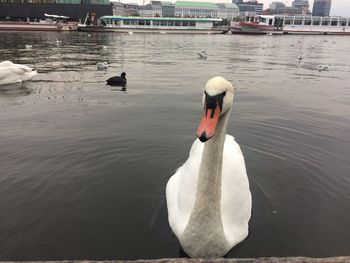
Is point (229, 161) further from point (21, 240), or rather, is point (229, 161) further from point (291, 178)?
point (21, 240)

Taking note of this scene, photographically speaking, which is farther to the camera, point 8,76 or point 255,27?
point 255,27

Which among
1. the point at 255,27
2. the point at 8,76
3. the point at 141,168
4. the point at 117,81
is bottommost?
the point at 141,168

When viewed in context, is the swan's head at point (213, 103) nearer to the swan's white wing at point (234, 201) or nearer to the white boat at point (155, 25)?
the swan's white wing at point (234, 201)

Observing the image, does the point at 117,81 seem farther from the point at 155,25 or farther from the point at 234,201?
the point at 155,25

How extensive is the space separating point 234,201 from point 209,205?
0.73m

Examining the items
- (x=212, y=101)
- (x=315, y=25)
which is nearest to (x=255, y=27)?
(x=315, y=25)

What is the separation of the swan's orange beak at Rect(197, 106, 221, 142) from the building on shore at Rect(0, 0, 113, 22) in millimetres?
113631

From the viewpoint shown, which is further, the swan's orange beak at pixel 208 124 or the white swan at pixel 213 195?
the white swan at pixel 213 195

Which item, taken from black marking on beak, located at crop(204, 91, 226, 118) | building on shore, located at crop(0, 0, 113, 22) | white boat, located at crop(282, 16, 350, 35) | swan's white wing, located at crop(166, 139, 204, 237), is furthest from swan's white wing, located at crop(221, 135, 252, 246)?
building on shore, located at crop(0, 0, 113, 22)

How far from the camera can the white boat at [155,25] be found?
91875 mm

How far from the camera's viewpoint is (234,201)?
4.56m

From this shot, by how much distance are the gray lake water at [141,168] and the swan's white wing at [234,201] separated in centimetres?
36

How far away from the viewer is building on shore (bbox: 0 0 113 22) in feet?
337

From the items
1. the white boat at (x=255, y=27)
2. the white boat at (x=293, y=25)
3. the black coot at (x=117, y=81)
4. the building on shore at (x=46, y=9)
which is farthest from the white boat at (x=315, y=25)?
the black coot at (x=117, y=81)
